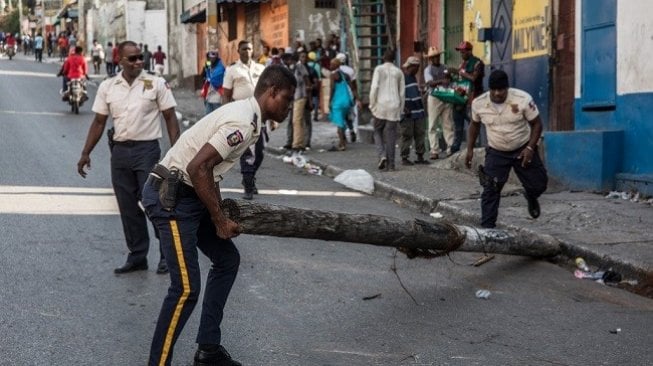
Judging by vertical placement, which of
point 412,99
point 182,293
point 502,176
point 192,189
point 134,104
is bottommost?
point 182,293

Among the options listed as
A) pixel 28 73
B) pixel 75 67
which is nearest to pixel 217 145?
pixel 75 67

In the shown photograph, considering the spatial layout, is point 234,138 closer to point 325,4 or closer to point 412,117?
point 412,117

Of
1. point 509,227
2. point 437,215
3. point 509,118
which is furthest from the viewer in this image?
point 437,215

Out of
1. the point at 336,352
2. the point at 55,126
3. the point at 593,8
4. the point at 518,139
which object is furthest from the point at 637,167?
the point at 55,126

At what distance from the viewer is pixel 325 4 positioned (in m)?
29.0

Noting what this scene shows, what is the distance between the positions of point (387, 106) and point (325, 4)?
1421 cm

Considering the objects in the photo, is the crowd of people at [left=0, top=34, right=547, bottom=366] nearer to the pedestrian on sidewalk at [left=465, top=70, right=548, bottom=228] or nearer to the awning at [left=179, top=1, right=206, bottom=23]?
the pedestrian on sidewalk at [left=465, top=70, right=548, bottom=228]

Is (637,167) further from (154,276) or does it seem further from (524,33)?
(154,276)

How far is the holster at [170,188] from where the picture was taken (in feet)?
17.4

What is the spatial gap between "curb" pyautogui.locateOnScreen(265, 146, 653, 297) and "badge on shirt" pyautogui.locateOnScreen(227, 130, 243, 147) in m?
4.15

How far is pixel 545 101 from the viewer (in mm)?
14883

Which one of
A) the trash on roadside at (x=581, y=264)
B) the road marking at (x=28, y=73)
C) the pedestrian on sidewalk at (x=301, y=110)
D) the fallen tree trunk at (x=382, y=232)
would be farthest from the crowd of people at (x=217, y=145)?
the road marking at (x=28, y=73)

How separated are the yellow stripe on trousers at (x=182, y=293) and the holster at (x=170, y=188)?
0.10 m

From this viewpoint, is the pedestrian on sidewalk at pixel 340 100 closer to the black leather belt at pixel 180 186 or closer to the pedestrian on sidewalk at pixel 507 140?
the pedestrian on sidewalk at pixel 507 140
